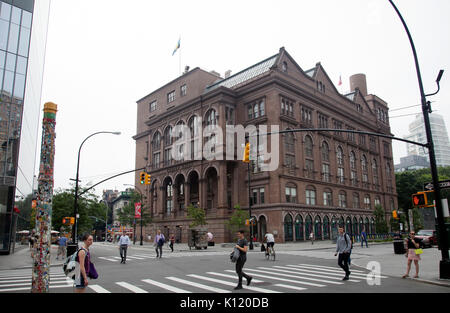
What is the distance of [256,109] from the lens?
50.2 m

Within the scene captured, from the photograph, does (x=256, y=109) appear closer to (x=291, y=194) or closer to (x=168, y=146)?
(x=291, y=194)

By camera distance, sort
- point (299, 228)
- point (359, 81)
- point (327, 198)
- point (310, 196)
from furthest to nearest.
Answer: point (359, 81), point (327, 198), point (310, 196), point (299, 228)

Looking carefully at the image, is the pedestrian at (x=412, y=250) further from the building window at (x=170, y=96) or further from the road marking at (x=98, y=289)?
the building window at (x=170, y=96)

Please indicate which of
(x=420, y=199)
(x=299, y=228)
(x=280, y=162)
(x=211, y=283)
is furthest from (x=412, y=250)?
(x=299, y=228)

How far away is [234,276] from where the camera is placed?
1376cm

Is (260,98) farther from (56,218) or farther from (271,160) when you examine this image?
(56,218)

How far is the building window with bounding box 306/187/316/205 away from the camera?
50.2m

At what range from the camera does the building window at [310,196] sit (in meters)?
50.2

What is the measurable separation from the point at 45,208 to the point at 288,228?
133 feet

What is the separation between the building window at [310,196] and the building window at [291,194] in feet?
10.6

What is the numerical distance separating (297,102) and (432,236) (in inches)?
998

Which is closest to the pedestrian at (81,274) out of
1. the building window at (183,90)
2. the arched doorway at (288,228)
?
the arched doorway at (288,228)

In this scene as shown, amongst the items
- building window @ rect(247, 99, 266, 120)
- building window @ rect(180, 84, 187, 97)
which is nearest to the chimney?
building window @ rect(247, 99, 266, 120)
